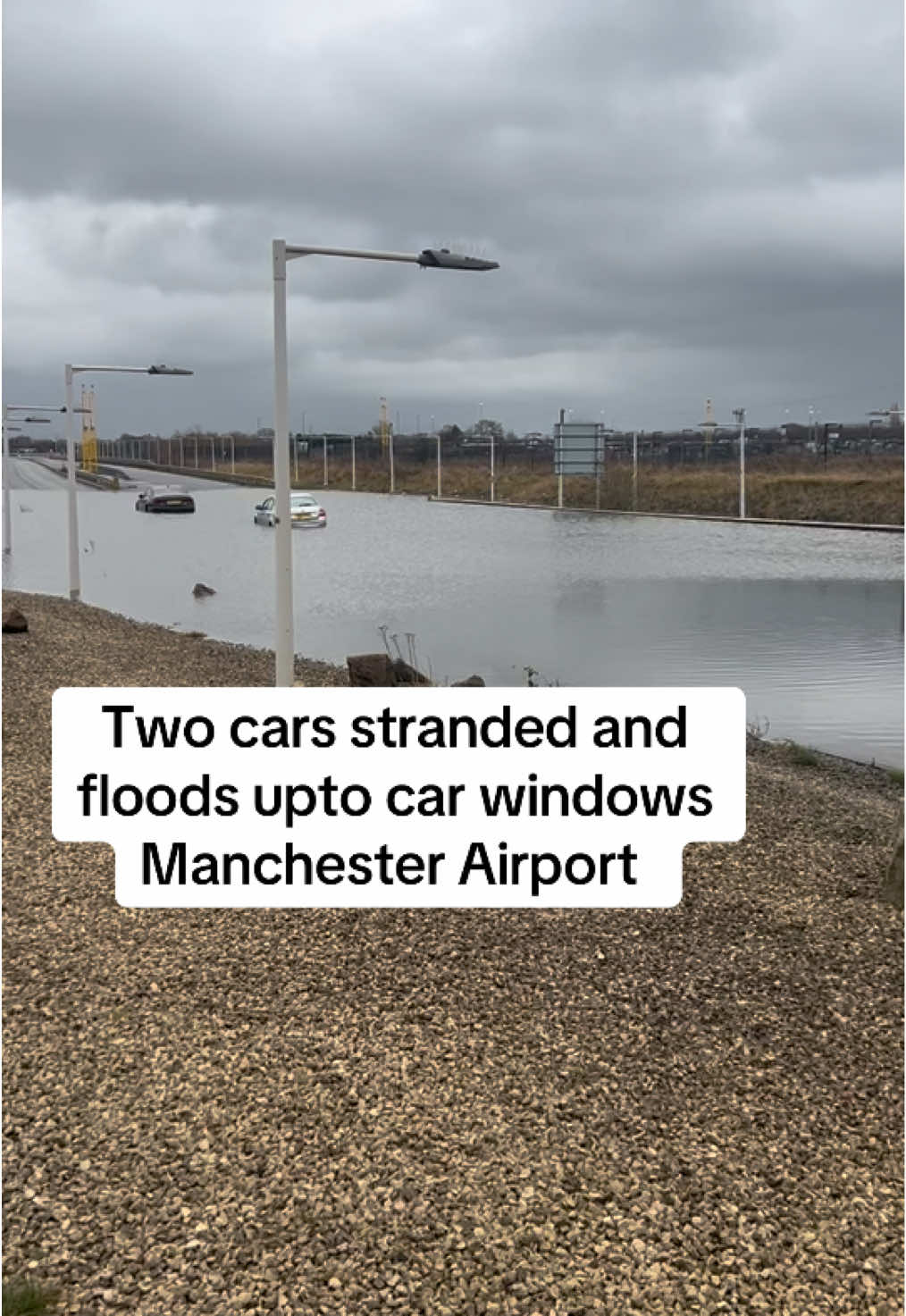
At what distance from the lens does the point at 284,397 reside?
410 inches

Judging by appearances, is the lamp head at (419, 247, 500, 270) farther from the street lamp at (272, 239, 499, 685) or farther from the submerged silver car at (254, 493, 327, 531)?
the submerged silver car at (254, 493, 327, 531)

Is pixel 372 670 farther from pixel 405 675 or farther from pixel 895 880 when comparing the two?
pixel 895 880

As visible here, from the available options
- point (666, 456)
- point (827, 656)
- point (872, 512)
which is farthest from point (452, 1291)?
point (666, 456)

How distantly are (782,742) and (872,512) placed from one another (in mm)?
48155

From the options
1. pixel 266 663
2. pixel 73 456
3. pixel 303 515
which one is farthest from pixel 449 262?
pixel 303 515

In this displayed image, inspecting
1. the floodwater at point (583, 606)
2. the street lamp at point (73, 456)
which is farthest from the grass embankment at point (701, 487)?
the street lamp at point (73, 456)

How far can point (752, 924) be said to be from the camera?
6012mm

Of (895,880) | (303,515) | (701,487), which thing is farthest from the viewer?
(701,487)

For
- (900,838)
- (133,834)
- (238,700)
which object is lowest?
(900,838)

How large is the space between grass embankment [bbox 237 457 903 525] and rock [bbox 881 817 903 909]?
50.2m

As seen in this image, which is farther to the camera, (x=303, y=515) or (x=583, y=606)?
(x=303, y=515)

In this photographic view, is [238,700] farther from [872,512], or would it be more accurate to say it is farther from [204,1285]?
[872,512]

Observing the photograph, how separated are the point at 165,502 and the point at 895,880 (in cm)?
4666

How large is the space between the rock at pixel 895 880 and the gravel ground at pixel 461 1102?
0.09 metres
